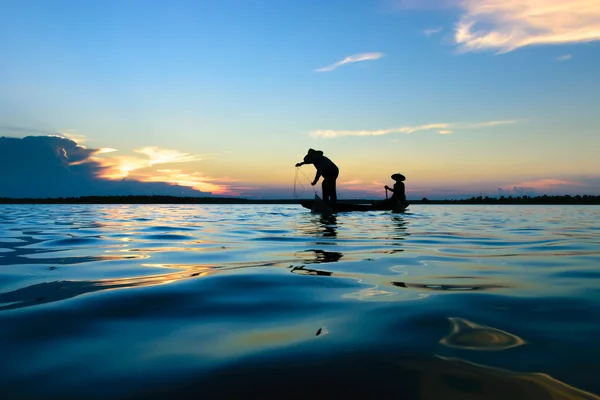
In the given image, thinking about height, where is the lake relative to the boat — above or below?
below

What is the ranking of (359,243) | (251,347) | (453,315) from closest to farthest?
(251,347) → (453,315) → (359,243)

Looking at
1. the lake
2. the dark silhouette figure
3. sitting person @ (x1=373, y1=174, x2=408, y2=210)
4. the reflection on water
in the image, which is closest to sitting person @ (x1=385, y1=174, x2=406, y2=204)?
sitting person @ (x1=373, y1=174, x2=408, y2=210)

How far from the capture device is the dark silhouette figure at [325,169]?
22.2 meters

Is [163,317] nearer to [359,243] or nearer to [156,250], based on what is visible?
[156,250]

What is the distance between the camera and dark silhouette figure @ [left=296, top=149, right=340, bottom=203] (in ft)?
72.7

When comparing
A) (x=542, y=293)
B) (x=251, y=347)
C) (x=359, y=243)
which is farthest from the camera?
(x=359, y=243)

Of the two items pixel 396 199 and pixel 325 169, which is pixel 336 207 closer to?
pixel 325 169

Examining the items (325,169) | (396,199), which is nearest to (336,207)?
(325,169)

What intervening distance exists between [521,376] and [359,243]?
6485 mm

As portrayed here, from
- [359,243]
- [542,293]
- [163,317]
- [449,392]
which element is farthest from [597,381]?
[359,243]

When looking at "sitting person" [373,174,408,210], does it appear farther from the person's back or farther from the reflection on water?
the reflection on water

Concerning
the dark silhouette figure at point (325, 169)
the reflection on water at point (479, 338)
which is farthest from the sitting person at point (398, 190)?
the reflection on water at point (479, 338)

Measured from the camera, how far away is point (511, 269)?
5.39 meters

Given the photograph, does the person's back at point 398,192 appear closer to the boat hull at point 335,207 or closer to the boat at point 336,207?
the boat at point 336,207
